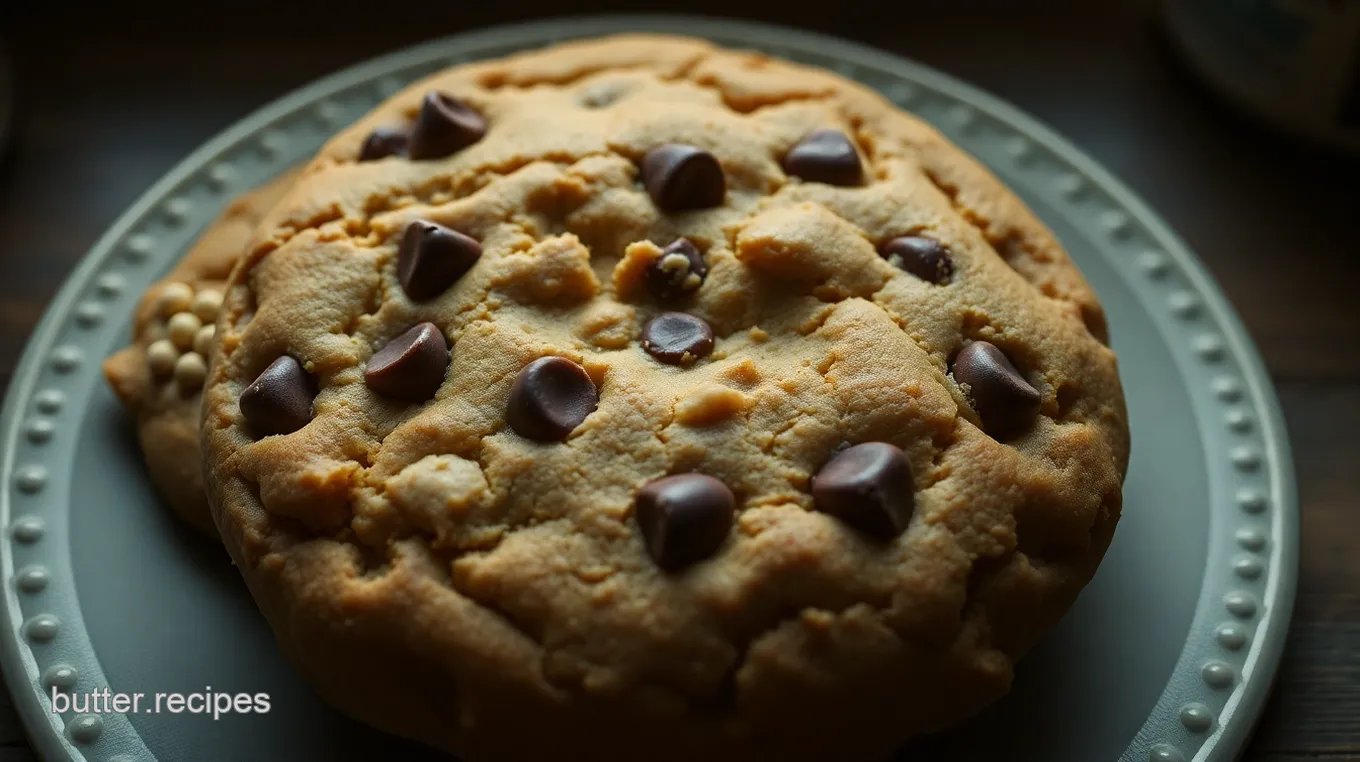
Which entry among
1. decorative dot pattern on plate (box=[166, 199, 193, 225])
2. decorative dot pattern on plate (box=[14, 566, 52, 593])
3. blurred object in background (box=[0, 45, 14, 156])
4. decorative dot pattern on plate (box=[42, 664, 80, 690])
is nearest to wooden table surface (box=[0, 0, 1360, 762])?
blurred object in background (box=[0, 45, 14, 156])

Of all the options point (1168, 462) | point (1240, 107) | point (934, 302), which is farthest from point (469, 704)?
point (1240, 107)

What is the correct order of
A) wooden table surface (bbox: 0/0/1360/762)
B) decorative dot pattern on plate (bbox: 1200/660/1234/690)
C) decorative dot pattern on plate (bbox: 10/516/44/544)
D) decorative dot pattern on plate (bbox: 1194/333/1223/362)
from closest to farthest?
1. decorative dot pattern on plate (bbox: 1200/660/1234/690)
2. decorative dot pattern on plate (bbox: 10/516/44/544)
3. decorative dot pattern on plate (bbox: 1194/333/1223/362)
4. wooden table surface (bbox: 0/0/1360/762)

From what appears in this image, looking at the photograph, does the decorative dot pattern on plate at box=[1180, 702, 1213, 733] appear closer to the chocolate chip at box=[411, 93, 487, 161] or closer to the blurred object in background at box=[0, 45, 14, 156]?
the chocolate chip at box=[411, 93, 487, 161]

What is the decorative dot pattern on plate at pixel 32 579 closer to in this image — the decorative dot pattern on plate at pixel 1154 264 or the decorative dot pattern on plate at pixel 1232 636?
the decorative dot pattern on plate at pixel 1232 636

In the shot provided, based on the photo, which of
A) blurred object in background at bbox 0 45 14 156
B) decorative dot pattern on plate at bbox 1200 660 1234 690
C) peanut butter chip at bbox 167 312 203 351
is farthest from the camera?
blurred object in background at bbox 0 45 14 156

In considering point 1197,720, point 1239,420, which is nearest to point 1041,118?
point 1239,420

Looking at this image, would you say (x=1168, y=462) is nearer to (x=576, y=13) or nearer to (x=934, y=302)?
(x=934, y=302)

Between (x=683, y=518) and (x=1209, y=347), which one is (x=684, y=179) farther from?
(x=1209, y=347)
